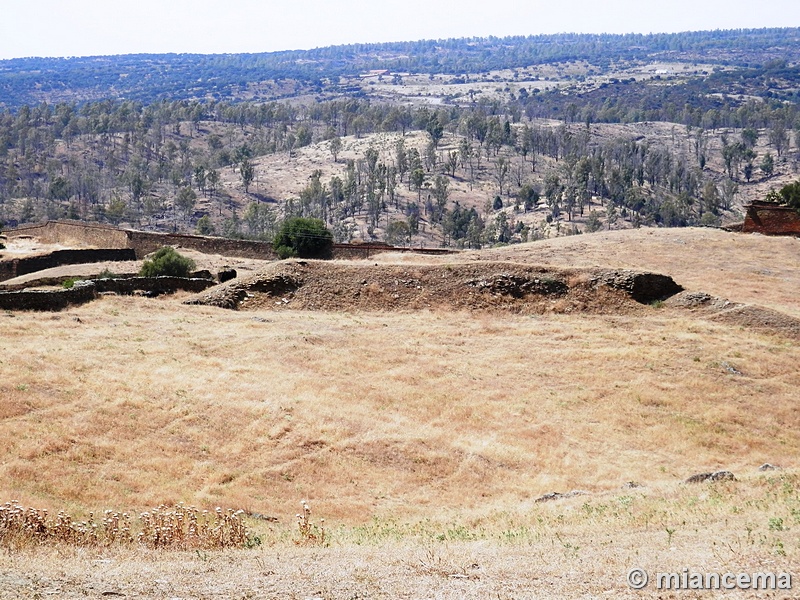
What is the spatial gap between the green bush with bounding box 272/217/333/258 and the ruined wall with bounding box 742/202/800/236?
65.8ft

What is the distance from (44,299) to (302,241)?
51.2ft

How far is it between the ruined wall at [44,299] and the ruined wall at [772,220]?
31231mm

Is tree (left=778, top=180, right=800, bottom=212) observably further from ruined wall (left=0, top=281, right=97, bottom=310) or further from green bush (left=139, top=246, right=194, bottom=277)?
ruined wall (left=0, top=281, right=97, bottom=310)

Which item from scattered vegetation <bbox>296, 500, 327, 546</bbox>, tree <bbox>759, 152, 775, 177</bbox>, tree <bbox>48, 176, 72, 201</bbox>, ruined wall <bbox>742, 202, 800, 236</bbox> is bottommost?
tree <bbox>759, 152, 775, 177</bbox>

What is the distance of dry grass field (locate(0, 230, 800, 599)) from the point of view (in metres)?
10.2

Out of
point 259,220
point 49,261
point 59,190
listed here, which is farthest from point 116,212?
point 49,261

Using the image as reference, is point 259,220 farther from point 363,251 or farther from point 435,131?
point 363,251

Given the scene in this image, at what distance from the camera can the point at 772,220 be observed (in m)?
44.4

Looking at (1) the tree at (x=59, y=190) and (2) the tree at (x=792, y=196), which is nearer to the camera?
(2) the tree at (x=792, y=196)

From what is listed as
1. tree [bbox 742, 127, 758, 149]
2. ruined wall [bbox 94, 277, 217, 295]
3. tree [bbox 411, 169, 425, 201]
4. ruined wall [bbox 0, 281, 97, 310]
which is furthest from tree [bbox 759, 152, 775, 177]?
ruined wall [bbox 0, 281, 97, 310]

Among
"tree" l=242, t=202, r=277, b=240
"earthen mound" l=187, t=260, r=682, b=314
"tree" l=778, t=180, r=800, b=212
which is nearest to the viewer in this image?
"earthen mound" l=187, t=260, r=682, b=314

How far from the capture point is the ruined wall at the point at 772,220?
44.1 metres

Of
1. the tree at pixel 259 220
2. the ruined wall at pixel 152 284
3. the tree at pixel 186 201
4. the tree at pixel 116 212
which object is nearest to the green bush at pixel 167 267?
the ruined wall at pixel 152 284

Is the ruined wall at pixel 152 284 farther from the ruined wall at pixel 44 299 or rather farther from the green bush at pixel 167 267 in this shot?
the green bush at pixel 167 267
